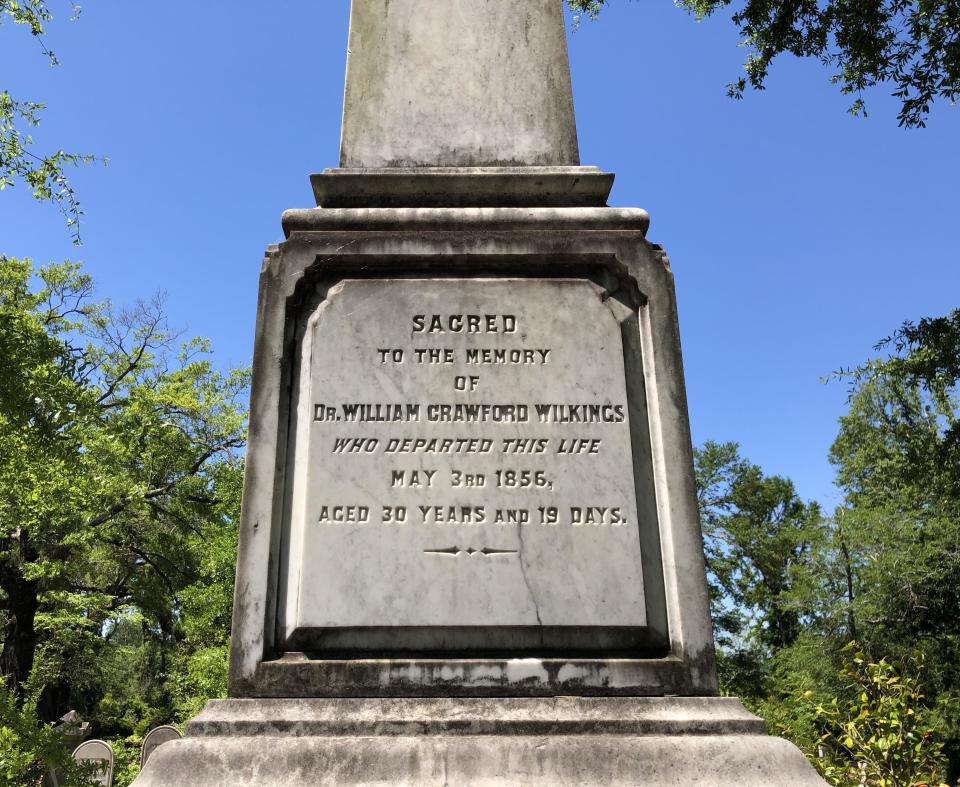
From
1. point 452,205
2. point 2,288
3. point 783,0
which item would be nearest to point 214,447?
point 2,288

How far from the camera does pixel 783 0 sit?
924 centimetres

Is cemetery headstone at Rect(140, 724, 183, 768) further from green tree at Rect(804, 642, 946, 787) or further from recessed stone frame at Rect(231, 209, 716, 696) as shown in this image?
recessed stone frame at Rect(231, 209, 716, 696)

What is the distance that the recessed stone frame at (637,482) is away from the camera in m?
2.64

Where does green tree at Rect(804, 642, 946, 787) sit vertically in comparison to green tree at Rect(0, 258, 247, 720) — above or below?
below

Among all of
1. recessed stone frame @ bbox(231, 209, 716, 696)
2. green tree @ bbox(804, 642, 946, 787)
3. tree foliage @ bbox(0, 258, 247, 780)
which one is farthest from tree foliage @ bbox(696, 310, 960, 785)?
tree foliage @ bbox(0, 258, 247, 780)

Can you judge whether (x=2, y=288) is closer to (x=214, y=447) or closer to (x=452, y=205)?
(x=214, y=447)

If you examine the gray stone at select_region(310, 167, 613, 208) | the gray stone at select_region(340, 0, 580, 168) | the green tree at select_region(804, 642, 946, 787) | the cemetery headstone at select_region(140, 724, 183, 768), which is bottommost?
the cemetery headstone at select_region(140, 724, 183, 768)

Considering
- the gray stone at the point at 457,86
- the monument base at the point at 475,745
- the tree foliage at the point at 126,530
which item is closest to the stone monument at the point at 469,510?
the monument base at the point at 475,745

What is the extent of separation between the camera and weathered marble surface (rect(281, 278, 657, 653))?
2.76 m

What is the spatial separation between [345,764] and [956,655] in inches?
865

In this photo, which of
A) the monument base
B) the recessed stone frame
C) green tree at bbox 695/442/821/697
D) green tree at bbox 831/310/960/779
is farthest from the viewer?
green tree at bbox 695/442/821/697

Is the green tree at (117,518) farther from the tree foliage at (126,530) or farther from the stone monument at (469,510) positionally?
the stone monument at (469,510)

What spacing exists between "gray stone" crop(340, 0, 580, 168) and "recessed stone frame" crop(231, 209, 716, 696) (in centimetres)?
66

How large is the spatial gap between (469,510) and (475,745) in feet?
2.80
